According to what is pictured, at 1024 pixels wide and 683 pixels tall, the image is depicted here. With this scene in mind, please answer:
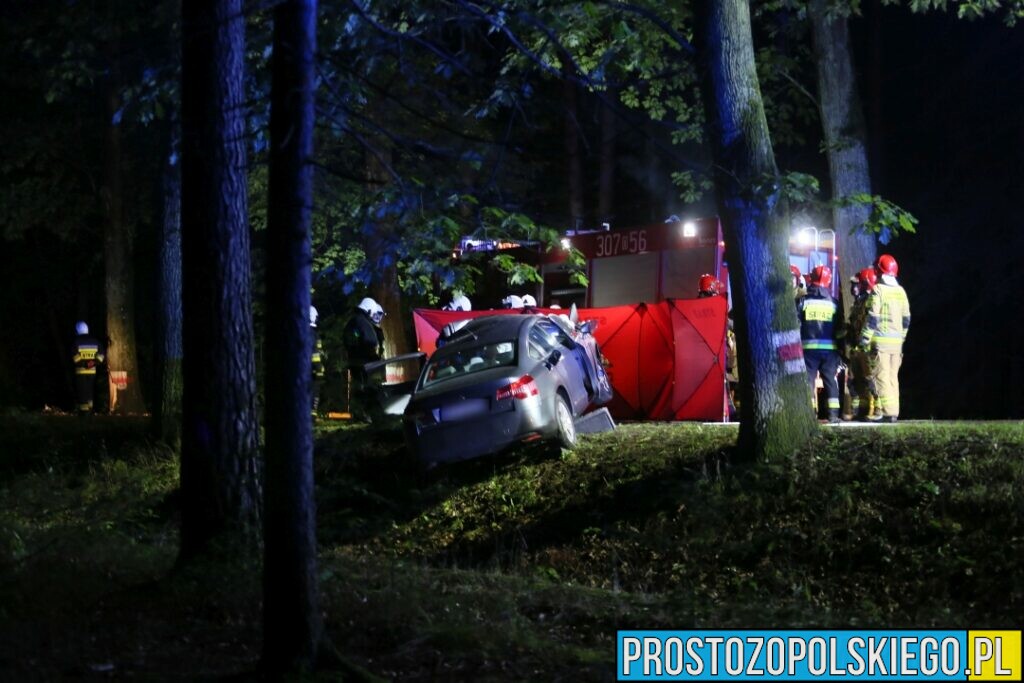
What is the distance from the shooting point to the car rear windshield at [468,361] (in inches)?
552

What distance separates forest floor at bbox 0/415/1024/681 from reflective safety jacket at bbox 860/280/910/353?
1971 mm

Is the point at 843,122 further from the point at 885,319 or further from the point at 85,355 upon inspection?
the point at 85,355

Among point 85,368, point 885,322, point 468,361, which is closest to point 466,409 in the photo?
point 468,361

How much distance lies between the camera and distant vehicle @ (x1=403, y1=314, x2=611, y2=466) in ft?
43.8

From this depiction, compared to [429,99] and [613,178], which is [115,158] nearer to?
[429,99]

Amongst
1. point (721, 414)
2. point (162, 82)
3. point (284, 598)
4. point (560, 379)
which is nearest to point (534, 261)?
point (721, 414)

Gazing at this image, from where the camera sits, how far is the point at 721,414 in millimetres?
16828

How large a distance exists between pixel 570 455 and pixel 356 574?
4670 millimetres

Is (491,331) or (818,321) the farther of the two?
(818,321)

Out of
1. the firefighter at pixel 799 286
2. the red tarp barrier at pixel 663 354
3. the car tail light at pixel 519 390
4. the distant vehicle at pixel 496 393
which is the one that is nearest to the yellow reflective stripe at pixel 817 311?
the firefighter at pixel 799 286

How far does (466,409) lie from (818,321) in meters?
4.53

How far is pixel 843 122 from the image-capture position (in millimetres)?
18531

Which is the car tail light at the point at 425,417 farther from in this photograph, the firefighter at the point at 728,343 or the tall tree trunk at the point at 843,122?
the tall tree trunk at the point at 843,122

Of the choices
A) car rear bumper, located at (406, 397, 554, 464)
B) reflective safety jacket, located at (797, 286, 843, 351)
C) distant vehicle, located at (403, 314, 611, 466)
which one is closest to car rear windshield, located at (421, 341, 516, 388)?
distant vehicle, located at (403, 314, 611, 466)
